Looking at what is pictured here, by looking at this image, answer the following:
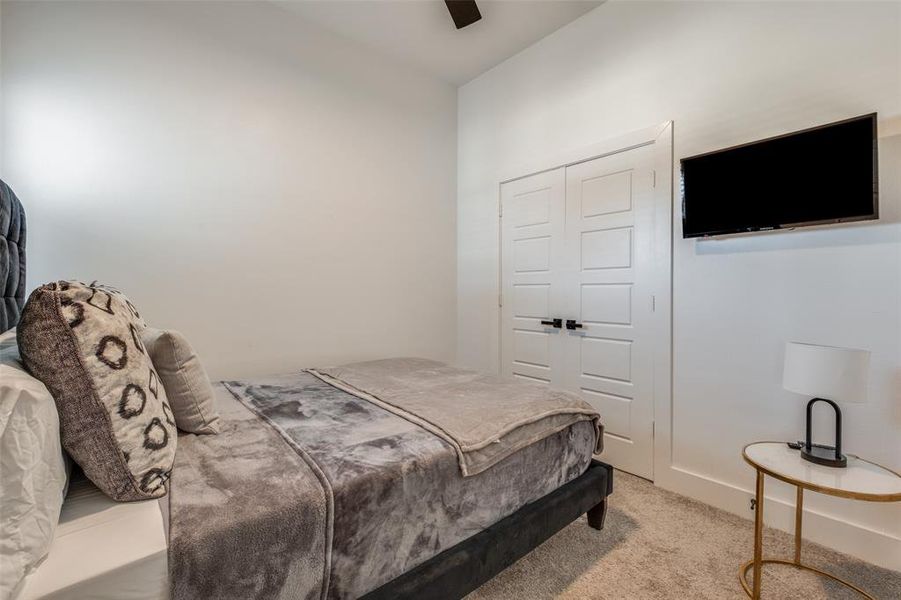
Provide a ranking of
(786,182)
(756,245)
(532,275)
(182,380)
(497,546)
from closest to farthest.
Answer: (182,380) < (497,546) < (786,182) < (756,245) < (532,275)

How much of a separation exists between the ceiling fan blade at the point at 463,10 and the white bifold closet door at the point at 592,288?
3.91 feet

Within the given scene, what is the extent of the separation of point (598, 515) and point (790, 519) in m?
0.97

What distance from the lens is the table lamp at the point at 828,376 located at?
4.83ft

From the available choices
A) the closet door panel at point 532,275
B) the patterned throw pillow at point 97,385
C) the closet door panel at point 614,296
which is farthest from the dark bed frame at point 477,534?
the closet door panel at point 532,275

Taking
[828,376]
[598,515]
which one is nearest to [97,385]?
[598,515]

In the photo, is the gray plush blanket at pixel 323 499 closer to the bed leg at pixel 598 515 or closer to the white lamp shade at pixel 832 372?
the bed leg at pixel 598 515

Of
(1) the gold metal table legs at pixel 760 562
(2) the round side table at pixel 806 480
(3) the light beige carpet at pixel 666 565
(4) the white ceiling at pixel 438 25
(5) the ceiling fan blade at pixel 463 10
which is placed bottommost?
(3) the light beige carpet at pixel 666 565

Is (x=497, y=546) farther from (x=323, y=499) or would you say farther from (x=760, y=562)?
(x=760, y=562)

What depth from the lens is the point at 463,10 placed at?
2.38 meters

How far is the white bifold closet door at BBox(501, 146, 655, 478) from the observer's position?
257cm

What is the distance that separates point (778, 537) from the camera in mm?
1946

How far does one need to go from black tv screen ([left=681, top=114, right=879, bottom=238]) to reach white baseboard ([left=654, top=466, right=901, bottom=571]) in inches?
55.1

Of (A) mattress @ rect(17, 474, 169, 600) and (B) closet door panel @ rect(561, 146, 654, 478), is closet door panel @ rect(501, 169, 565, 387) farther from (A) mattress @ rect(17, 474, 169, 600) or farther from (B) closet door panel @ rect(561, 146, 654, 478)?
(A) mattress @ rect(17, 474, 169, 600)

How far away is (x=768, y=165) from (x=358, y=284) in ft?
8.92
